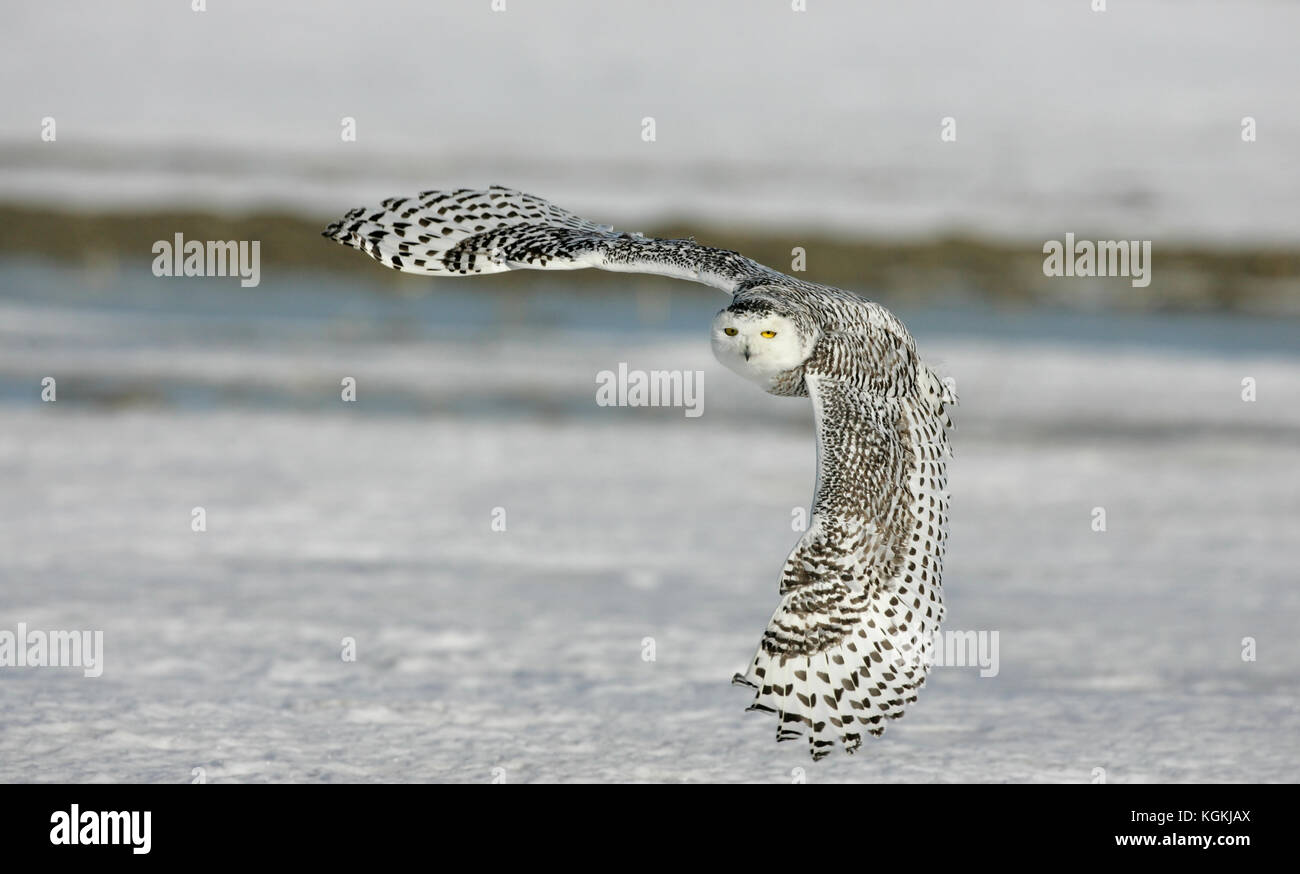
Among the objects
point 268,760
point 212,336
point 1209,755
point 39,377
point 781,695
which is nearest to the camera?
point 781,695

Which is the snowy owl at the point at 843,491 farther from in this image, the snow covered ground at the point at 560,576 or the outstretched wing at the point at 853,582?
the snow covered ground at the point at 560,576

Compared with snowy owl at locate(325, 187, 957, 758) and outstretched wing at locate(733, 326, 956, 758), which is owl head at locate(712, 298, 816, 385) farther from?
outstretched wing at locate(733, 326, 956, 758)

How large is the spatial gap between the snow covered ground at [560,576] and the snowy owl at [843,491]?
1.97m

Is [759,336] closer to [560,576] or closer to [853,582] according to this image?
[853,582]

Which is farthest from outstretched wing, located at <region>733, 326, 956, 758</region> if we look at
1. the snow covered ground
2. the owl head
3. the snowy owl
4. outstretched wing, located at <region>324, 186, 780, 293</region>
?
the snow covered ground

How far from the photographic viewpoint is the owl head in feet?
21.0

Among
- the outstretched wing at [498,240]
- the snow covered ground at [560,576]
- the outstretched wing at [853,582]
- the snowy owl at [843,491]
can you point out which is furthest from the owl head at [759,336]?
the snow covered ground at [560,576]

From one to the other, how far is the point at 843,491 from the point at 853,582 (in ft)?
1.16

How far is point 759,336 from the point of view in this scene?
6.40 meters

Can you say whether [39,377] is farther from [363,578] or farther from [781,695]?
[781,695]

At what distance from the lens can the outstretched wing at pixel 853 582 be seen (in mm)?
6309

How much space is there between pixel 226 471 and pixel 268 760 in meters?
8.20

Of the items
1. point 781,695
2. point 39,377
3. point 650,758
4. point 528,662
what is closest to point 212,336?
point 39,377

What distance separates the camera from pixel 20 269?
40.0m
